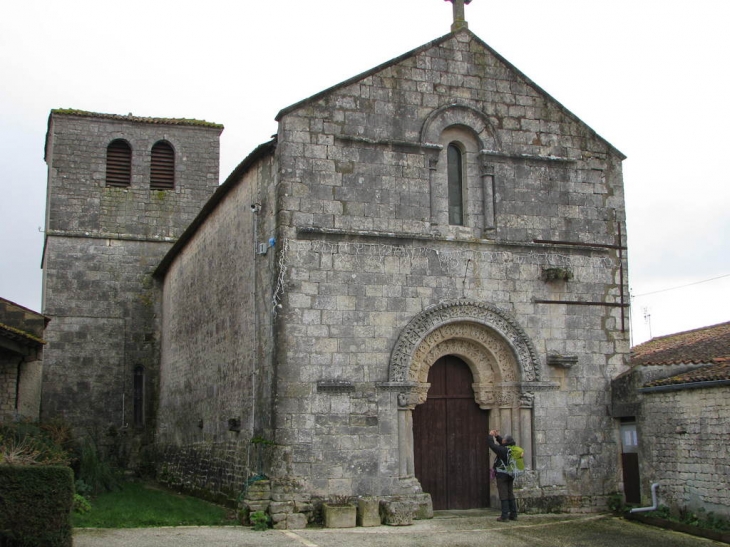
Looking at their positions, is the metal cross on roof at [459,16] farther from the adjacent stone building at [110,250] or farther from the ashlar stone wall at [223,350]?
the adjacent stone building at [110,250]

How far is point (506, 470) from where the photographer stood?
12680 millimetres

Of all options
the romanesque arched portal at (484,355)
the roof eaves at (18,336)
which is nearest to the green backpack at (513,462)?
the romanesque arched portal at (484,355)

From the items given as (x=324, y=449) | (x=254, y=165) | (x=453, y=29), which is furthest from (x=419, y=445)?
(x=453, y=29)

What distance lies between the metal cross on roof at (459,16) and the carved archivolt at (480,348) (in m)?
5.02

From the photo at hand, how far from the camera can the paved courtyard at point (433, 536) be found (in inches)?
421

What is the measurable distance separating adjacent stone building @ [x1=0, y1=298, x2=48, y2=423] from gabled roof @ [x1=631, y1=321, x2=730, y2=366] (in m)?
11.1

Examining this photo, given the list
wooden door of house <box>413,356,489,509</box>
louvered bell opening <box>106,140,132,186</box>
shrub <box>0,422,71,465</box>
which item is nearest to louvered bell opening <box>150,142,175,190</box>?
louvered bell opening <box>106,140,132,186</box>

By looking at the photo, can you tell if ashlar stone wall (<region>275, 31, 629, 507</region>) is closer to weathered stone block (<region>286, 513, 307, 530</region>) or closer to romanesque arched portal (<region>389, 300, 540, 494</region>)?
romanesque arched portal (<region>389, 300, 540, 494</region>)

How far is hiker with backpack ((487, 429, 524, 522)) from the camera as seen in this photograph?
12656 mm

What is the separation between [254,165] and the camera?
14.3 m

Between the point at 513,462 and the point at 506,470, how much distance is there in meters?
0.23

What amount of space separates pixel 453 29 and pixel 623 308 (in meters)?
5.78

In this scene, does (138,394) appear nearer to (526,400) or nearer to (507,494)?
(526,400)

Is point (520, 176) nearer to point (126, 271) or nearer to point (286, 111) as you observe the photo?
point (286, 111)
